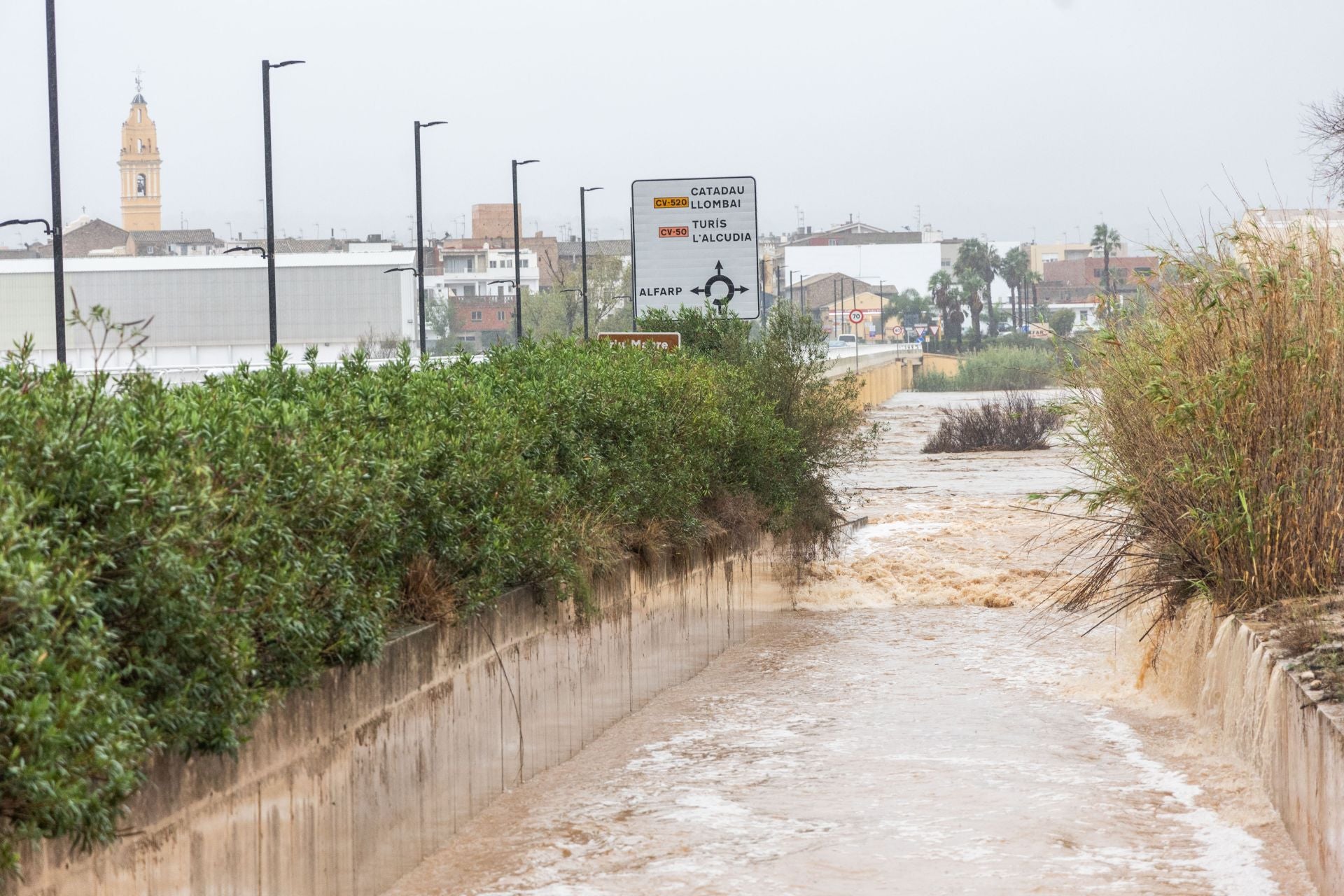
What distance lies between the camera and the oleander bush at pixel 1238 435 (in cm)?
898

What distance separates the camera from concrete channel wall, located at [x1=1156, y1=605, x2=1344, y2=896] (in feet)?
20.6

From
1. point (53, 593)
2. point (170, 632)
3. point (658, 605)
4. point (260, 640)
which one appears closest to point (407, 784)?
point (260, 640)

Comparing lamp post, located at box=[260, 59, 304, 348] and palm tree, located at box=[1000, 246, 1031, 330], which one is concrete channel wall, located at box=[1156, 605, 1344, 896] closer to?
lamp post, located at box=[260, 59, 304, 348]

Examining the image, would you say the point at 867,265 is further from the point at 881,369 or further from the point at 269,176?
the point at 269,176

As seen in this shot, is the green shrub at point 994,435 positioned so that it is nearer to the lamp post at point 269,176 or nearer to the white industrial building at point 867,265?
the lamp post at point 269,176

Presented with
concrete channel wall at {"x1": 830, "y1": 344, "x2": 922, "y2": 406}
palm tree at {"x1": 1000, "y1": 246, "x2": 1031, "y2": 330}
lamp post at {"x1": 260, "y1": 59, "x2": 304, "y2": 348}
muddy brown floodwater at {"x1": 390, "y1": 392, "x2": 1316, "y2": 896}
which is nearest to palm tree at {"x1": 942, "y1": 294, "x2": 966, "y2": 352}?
palm tree at {"x1": 1000, "y1": 246, "x2": 1031, "y2": 330}

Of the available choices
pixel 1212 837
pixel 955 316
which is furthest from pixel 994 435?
pixel 955 316

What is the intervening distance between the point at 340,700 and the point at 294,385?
2.20m

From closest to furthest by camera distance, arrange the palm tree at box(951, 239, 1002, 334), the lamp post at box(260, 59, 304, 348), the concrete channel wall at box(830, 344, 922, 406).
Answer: the lamp post at box(260, 59, 304, 348) → the concrete channel wall at box(830, 344, 922, 406) → the palm tree at box(951, 239, 1002, 334)

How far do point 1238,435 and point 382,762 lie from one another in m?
5.32

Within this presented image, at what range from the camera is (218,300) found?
9825 cm

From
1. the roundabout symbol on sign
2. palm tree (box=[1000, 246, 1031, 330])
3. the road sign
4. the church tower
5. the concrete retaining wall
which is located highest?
the church tower

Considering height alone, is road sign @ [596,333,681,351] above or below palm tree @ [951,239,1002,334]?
below

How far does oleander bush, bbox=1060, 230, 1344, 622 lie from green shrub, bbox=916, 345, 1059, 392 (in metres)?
71.7
